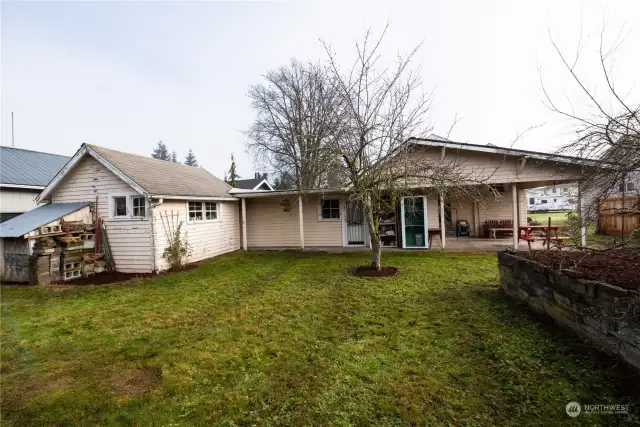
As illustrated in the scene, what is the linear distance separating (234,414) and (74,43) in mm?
10901

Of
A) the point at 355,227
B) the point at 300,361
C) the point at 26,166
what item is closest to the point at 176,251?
the point at 355,227

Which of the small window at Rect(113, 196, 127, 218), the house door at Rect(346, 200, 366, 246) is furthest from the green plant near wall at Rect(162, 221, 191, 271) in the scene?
the house door at Rect(346, 200, 366, 246)

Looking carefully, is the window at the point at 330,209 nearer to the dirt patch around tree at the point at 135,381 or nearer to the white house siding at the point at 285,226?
the white house siding at the point at 285,226

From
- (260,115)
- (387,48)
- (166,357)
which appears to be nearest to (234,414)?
(166,357)

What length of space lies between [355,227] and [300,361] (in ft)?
31.9

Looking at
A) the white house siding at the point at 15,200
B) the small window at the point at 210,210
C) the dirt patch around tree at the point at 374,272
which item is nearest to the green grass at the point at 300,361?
the dirt patch around tree at the point at 374,272

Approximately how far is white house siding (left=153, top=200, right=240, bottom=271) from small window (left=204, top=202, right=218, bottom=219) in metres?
0.17

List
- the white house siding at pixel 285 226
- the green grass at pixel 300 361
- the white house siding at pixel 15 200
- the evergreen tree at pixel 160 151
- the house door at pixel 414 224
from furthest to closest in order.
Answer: the evergreen tree at pixel 160 151 < the white house siding at pixel 285 226 < the white house siding at pixel 15 200 < the house door at pixel 414 224 < the green grass at pixel 300 361

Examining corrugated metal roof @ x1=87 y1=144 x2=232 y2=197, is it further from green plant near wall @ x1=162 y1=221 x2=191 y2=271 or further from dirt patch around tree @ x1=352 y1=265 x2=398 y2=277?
dirt patch around tree @ x1=352 y1=265 x2=398 y2=277

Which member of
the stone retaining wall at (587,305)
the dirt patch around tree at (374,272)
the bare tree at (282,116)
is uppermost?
the bare tree at (282,116)

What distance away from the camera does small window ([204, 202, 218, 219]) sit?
11.5m

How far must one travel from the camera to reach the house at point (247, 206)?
29.1 ft
